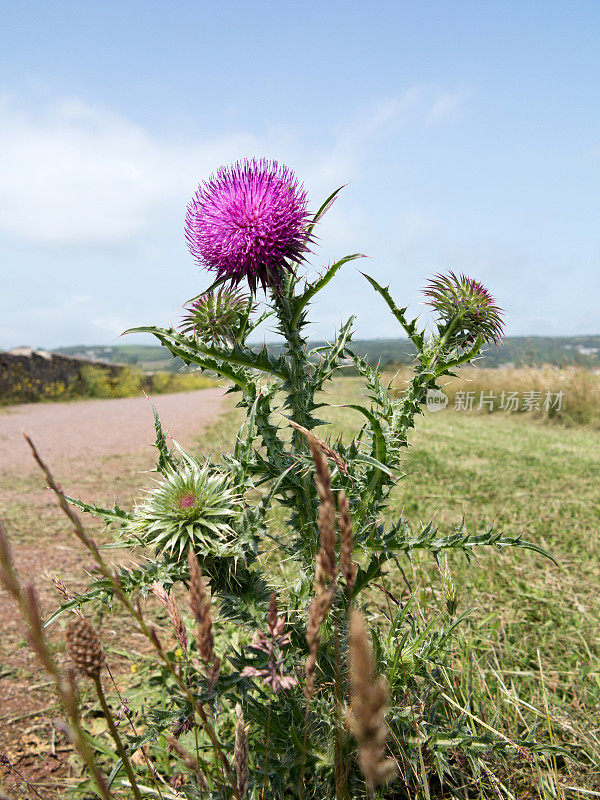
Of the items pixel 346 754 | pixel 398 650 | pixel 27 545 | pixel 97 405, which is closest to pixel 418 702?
pixel 398 650

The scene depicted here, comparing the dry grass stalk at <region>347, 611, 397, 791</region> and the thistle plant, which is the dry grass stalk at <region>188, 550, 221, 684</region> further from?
the thistle plant

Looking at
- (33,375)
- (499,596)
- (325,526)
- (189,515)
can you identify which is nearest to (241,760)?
(325,526)

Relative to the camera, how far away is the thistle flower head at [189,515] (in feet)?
5.12

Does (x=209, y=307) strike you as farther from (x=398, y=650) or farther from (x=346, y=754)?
(x=346, y=754)

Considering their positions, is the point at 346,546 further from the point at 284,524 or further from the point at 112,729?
the point at 284,524

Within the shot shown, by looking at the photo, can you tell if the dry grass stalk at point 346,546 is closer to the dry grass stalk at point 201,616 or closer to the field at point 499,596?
the dry grass stalk at point 201,616

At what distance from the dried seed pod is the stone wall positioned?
17.6 metres

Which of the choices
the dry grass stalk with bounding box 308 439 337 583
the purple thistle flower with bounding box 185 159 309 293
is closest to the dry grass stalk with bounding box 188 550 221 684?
the dry grass stalk with bounding box 308 439 337 583

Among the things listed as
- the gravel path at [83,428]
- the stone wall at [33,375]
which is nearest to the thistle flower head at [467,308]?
the gravel path at [83,428]

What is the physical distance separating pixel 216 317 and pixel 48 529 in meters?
3.87

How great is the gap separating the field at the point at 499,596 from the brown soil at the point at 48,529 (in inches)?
0.4

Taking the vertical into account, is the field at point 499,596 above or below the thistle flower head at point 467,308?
below

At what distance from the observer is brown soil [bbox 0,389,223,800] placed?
226cm

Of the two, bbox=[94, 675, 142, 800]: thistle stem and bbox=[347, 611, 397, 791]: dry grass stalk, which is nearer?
bbox=[347, 611, 397, 791]: dry grass stalk
